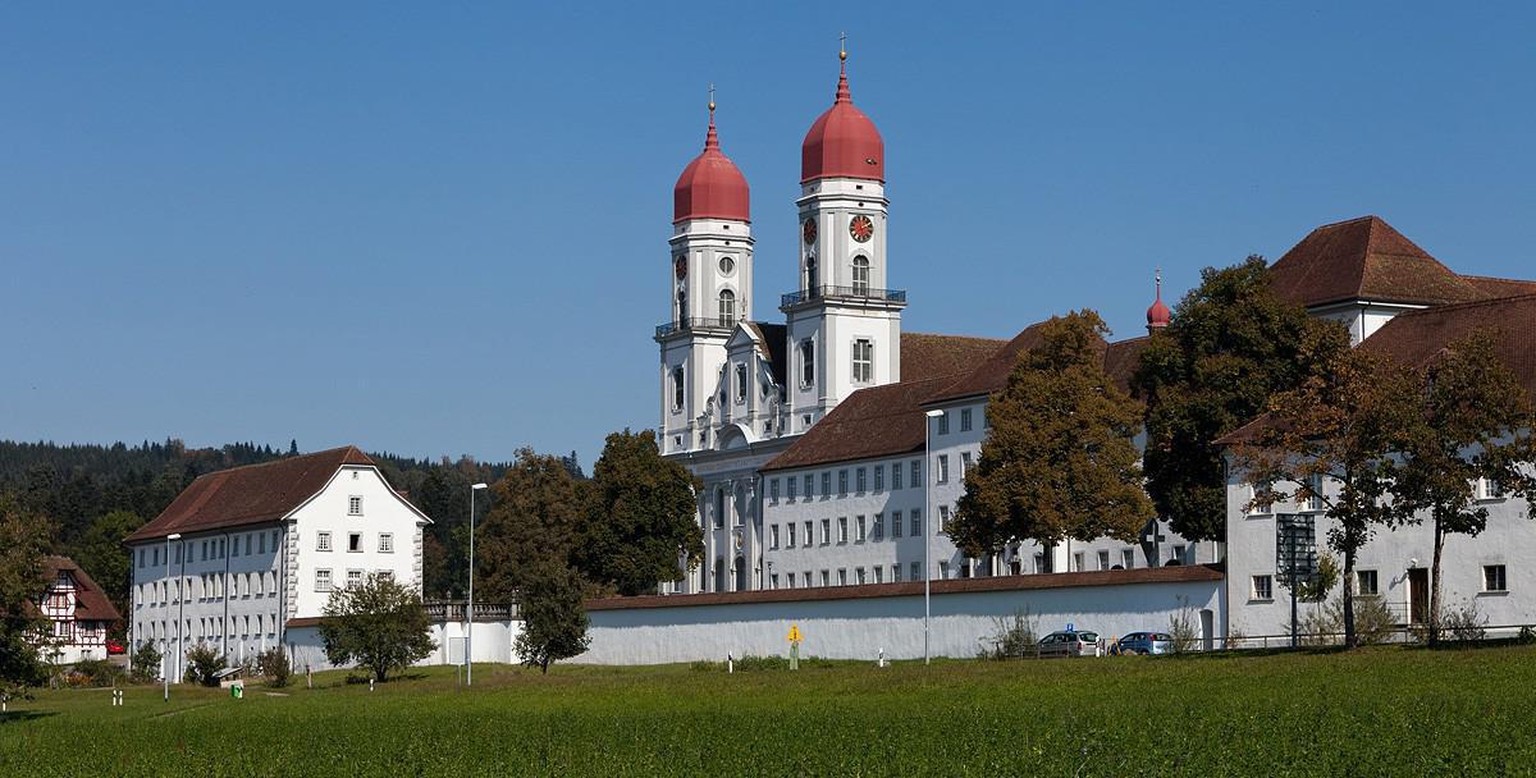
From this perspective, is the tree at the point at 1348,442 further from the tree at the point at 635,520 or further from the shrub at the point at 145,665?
the shrub at the point at 145,665

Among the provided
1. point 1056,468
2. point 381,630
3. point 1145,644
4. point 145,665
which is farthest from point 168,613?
point 1145,644

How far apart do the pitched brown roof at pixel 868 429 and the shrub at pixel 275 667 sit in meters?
30.2

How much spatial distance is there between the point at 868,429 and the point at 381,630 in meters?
39.4

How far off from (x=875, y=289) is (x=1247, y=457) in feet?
273

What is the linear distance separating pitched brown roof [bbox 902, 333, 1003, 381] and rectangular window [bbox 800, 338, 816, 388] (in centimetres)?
608

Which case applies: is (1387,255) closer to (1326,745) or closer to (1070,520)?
(1070,520)

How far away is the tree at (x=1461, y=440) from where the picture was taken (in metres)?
66.5

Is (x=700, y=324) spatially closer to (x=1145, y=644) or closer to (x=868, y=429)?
(x=868, y=429)

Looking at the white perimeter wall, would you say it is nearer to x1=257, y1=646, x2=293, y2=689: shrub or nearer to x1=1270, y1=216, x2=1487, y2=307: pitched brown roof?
x1=257, y1=646, x2=293, y2=689: shrub

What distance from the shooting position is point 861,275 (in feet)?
502

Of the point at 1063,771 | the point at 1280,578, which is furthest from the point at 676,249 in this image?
the point at 1063,771

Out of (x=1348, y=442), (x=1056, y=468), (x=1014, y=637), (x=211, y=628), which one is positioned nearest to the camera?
(x=1348, y=442)

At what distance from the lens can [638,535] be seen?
5027 inches

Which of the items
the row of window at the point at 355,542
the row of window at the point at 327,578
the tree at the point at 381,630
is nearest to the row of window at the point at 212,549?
the row of window at the point at 355,542
